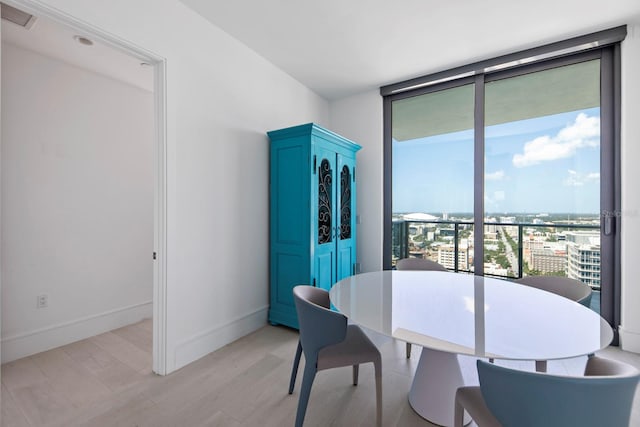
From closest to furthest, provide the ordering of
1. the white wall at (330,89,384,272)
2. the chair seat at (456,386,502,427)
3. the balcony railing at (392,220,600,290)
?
the chair seat at (456,386,502,427), the balcony railing at (392,220,600,290), the white wall at (330,89,384,272)

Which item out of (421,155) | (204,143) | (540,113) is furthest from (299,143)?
(540,113)

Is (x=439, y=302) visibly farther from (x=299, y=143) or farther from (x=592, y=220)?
(x=592, y=220)

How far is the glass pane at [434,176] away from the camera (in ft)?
10.7

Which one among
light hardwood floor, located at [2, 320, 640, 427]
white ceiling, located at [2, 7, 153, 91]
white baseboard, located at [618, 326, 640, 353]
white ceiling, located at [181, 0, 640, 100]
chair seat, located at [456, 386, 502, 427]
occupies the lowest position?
light hardwood floor, located at [2, 320, 640, 427]

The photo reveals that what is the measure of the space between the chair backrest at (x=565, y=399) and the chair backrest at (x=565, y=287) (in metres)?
1.05

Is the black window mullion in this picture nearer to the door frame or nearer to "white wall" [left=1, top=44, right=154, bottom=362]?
the door frame

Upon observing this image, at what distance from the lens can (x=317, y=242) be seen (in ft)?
9.26

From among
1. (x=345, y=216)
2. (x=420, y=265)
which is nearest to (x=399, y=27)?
(x=345, y=216)

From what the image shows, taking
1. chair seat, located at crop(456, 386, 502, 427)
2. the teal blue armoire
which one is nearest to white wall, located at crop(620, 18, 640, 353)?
chair seat, located at crop(456, 386, 502, 427)

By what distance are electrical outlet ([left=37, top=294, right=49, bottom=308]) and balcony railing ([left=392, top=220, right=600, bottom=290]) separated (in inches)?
139

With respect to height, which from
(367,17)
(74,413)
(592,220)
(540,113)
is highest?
(367,17)

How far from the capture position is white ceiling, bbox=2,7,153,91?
82.6 inches

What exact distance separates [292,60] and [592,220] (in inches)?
131

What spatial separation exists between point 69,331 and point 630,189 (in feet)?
16.7
